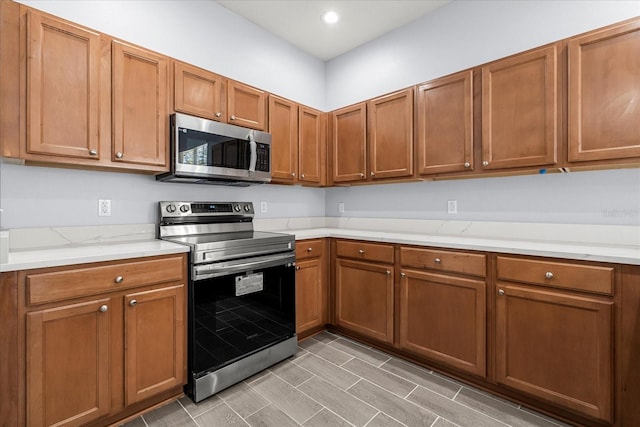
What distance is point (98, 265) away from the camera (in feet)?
5.13

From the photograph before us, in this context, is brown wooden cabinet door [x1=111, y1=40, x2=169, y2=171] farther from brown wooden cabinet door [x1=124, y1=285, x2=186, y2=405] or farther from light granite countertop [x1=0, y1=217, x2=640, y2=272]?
brown wooden cabinet door [x1=124, y1=285, x2=186, y2=405]

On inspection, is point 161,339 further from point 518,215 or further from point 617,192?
point 617,192

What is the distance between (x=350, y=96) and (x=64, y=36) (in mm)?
2452

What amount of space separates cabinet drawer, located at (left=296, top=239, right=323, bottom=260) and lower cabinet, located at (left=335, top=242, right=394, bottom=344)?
0.61 ft

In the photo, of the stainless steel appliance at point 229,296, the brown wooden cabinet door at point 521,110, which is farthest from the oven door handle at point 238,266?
the brown wooden cabinet door at point 521,110

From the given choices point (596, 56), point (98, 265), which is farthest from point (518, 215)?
point (98, 265)

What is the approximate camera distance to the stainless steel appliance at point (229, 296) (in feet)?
6.21

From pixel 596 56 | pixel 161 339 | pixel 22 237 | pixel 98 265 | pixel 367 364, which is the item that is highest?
pixel 596 56

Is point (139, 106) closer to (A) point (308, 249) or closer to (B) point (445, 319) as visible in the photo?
(A) point (308, 249)

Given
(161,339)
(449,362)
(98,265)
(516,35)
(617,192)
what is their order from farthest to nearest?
1. (516,35)
2. (449,362)
3. (617,192)
4. (161,339)
5. (98,265)

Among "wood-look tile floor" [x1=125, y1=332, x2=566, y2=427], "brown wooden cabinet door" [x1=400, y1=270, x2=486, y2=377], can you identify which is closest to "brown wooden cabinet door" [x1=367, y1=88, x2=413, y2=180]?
"brown wooden cabinet door" [x1=400, y1=270, x2=486, y2=377]

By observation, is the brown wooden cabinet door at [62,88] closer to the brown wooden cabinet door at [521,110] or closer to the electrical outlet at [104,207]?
the electrical outlet at [104,207]

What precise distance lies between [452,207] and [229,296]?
1975 millimetres

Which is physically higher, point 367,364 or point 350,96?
point 350,96
